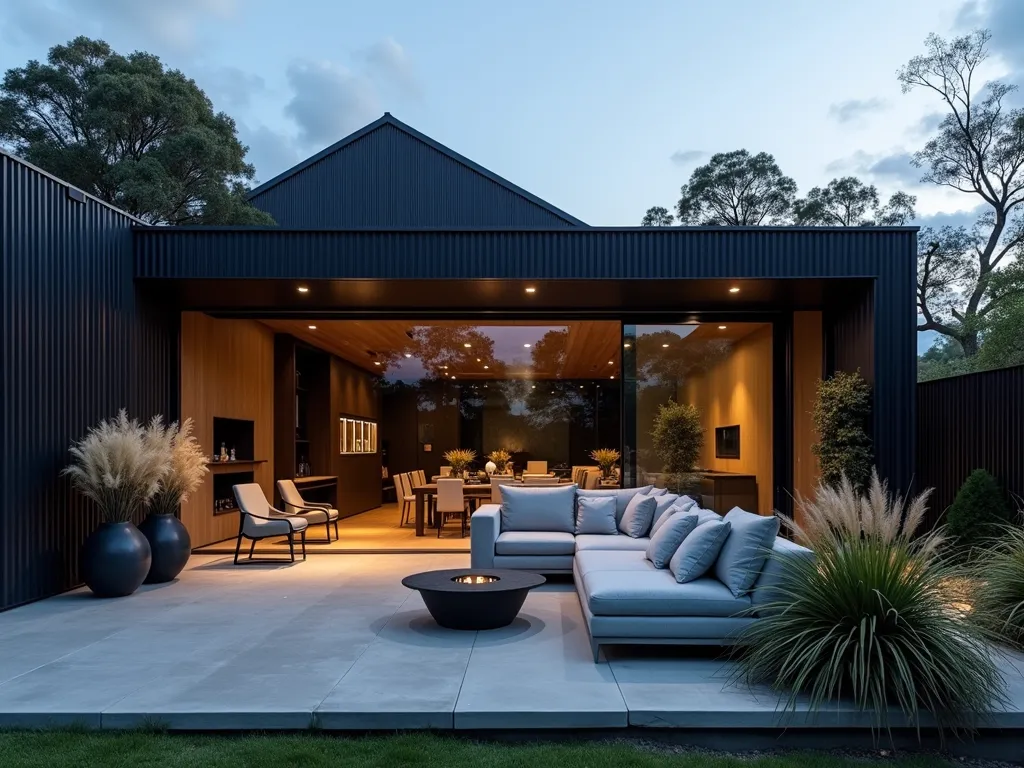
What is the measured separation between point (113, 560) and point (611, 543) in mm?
4053

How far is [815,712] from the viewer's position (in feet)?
10.9

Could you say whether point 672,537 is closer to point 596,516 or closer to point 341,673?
point 596,516

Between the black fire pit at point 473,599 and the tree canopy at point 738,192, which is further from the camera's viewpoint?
the tree canopy at point 738,192

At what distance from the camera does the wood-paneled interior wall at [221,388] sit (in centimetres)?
871

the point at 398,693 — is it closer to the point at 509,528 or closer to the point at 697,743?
the point at 697,743

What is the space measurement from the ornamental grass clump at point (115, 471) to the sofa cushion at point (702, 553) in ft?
14.6

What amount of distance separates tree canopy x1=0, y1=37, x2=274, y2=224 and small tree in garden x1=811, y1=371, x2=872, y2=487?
1232 cm

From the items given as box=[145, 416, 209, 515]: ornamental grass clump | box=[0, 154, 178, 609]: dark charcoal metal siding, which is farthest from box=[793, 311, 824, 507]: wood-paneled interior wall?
box=[0, 154, 178, 609]: dark charcoal metal siding

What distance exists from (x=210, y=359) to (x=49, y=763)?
6735mm

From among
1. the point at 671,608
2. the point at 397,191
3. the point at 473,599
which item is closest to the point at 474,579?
the point at 473,599

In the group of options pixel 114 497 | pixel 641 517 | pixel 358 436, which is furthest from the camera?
pixel 358 436

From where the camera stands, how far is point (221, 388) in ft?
31.0

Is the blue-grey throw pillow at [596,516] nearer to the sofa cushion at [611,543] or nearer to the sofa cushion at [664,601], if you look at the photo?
the sofa cushion at [611,543]

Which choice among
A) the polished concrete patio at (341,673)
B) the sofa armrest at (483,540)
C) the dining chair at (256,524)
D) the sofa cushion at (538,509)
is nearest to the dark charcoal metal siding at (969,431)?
the polished concrete patio at (341,673)
